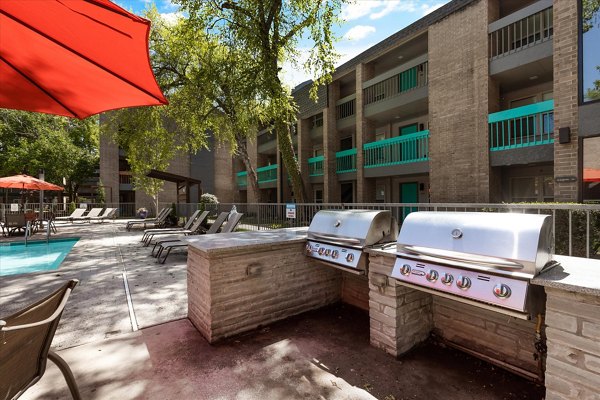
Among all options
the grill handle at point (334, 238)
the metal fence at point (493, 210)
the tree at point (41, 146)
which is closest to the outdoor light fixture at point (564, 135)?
the metal fence at point (493, 210)

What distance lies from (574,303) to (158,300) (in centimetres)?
525

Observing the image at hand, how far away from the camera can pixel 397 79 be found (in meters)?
14.1

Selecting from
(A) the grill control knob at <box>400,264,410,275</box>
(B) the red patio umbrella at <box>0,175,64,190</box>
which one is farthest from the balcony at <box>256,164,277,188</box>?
(A) the grill control knob at <box>400,264,410,275</box>

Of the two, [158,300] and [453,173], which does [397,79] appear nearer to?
[453,173]

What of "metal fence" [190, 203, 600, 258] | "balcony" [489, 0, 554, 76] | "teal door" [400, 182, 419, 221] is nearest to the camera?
"metal fence" [190, 203, 600, 258]

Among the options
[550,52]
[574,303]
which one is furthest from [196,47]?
[574,303]

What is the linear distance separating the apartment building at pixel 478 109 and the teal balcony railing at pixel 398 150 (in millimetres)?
48

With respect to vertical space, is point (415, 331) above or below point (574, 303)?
below

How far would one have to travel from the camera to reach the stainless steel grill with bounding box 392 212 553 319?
2090 mm

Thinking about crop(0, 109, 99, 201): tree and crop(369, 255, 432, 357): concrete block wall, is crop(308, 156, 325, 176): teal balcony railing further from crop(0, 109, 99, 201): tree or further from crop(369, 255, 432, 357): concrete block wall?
crop(0, 109, 99, 201): tree

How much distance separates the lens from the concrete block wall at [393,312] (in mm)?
3068

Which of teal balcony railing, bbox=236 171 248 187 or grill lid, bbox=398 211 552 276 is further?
teal balcony railing, bbox=236 171 248 187

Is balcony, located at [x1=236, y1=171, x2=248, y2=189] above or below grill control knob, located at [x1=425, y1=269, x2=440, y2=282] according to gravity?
above

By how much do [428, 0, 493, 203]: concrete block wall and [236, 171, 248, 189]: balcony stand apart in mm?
18309
